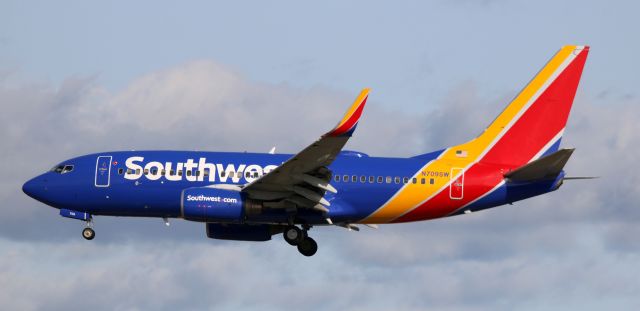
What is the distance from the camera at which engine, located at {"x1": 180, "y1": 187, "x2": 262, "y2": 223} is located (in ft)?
210

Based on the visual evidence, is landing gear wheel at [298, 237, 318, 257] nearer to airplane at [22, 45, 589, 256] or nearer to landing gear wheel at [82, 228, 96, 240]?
airplane at [22, 45, 589, 256]

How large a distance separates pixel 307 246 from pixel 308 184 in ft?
15.5

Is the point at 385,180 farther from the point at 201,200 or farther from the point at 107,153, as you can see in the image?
the point at 107,153

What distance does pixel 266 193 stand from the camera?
65000 mm

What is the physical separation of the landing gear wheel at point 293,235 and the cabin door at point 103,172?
9335 millimetres

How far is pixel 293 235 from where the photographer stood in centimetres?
6775

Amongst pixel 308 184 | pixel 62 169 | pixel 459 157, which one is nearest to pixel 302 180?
pixel 308 184

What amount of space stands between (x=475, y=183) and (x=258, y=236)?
12040 millimetres

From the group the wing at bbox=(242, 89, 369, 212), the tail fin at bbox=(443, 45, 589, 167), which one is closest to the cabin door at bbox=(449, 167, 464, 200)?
the tail fin at bbox=(443, 45, 589, 167)

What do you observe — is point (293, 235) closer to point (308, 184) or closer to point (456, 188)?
point (308, 184)

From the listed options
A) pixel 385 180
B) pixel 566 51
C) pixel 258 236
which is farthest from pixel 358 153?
pixel 566 51

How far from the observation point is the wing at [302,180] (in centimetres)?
6084

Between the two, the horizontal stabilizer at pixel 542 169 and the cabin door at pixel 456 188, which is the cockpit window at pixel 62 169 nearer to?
the cabin door at pixel 456 188

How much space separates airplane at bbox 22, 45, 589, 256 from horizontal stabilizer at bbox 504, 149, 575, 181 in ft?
0.17
